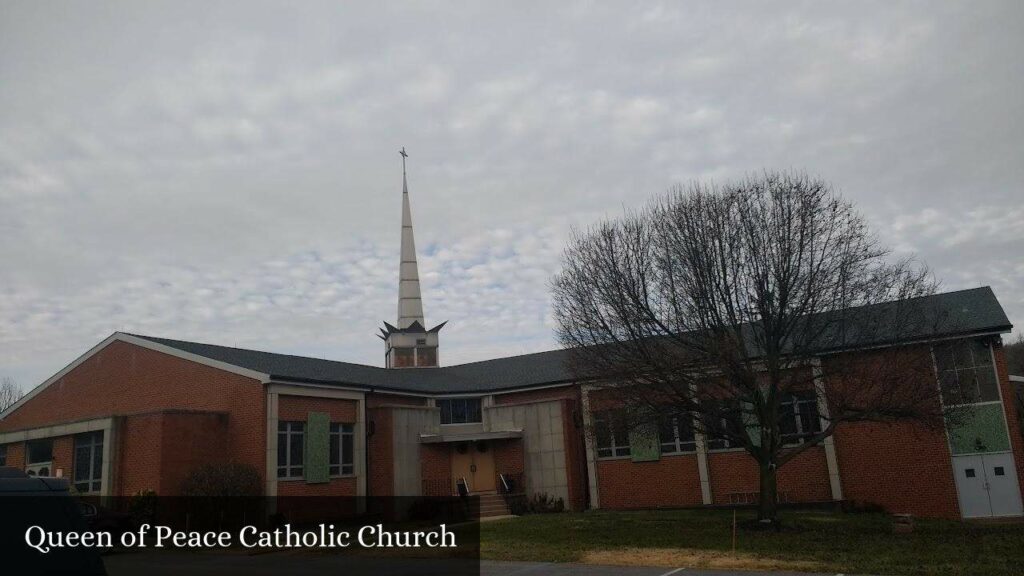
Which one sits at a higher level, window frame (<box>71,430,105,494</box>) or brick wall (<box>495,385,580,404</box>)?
brick wall (<box>495,385,580,404</box>)

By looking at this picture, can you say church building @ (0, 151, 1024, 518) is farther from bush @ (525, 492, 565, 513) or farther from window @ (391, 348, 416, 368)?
window @ (391, 348, 416, 368)

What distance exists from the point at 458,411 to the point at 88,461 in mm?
13819

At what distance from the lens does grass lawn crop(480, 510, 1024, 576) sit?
13.6m

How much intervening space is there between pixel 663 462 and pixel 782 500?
4314 millimetres

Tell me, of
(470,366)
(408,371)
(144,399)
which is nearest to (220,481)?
(144,399)

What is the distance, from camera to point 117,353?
27.8 m

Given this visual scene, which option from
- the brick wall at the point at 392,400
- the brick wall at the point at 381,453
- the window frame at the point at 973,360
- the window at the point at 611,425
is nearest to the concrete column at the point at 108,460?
the brick wall at the point at 381,453

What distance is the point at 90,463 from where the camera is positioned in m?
24.5

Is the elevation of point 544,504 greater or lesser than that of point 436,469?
lesser

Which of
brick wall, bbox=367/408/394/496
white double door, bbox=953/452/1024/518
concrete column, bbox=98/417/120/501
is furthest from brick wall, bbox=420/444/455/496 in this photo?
white double door, bbox=953/452/1024/518

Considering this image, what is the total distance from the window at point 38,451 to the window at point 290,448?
8.20 metres

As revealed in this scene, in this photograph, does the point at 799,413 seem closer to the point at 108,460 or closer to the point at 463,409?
the point at 463,409

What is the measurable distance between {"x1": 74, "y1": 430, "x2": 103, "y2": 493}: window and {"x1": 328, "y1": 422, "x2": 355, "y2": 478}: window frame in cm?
719

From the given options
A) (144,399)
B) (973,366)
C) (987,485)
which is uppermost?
(144,399)
